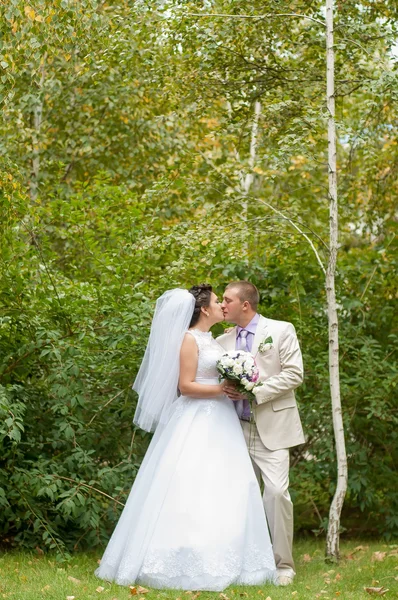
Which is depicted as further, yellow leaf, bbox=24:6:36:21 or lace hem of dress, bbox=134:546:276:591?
yellow leaf, bbox=24:6:36:21

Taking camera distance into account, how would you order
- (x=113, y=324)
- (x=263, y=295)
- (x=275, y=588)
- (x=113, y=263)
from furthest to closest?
(x=263, y=295) < (x=113, y=263) < (x=113, y=324) < (x=275, y=588)

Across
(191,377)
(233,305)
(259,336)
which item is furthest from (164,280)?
(191,377)

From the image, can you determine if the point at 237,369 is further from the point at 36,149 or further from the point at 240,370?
the point at 36,149

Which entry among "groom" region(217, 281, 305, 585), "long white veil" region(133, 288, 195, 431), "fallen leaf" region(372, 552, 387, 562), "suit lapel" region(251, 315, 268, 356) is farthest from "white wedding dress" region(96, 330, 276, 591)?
"fallen leaf" region(372, 552, 387, 562)

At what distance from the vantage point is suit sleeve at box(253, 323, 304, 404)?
5.70m

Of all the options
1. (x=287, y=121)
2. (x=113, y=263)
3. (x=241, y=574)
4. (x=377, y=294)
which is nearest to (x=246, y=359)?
(x=241, y=574)

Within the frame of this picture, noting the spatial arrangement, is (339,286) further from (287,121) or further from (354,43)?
(354,43)

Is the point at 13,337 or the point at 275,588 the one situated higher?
the point at 13,337

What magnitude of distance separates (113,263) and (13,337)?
1.04 metres

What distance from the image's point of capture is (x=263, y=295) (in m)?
7.89

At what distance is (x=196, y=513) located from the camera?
5258mm

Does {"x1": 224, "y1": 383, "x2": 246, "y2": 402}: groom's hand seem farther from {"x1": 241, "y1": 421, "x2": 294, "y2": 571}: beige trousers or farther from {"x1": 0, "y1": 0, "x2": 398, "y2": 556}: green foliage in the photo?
{"x1": 0, "y1": 0, "x2": 398, "y2": 556}: green foliage

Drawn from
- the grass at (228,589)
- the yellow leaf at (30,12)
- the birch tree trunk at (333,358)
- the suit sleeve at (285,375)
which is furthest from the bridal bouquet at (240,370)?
the yellow leaf at (30,12)

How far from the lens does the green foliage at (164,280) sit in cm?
642
